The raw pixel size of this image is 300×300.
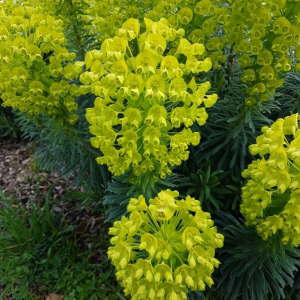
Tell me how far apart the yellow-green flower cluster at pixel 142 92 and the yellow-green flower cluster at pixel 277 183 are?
363mm

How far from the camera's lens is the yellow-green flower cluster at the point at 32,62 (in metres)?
2.11

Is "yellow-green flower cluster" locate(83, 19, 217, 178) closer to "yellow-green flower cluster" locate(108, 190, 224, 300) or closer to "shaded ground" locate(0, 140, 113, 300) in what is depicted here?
"yellow-green flower cluster" locate(108, 190, 224, 300)

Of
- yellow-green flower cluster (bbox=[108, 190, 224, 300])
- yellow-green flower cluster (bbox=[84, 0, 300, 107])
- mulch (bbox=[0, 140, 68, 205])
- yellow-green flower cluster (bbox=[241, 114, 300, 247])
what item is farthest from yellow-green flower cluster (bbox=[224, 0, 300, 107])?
mulch (bbox=[0, 140, 68, 205])

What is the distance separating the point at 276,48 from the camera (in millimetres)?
2186

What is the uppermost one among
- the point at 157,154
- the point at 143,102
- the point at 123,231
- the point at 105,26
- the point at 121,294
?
the point at 105,26

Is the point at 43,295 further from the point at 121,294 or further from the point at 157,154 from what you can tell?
the point at 157,154

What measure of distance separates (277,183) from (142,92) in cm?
78

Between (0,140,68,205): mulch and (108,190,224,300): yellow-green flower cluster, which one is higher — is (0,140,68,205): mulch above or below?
below

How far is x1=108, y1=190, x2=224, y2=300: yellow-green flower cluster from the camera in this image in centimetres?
173

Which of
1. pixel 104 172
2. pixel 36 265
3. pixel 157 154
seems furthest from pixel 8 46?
pixel 36 265

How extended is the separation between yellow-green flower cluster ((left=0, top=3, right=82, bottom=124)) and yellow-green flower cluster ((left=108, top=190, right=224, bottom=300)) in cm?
89

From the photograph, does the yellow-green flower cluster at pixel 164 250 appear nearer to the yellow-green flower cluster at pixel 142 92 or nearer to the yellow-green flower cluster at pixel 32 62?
the yellow-green flower cluster at pixel 142 92

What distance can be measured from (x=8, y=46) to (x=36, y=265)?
214cm

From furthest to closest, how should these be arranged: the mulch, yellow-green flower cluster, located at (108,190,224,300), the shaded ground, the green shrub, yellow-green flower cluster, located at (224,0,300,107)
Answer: the mulch → the shaded ground → the green shrub → yellow-green flower cluster, located at (224,0,300,107) → yellow-green flower cluster, located at (108,190,224,300)
